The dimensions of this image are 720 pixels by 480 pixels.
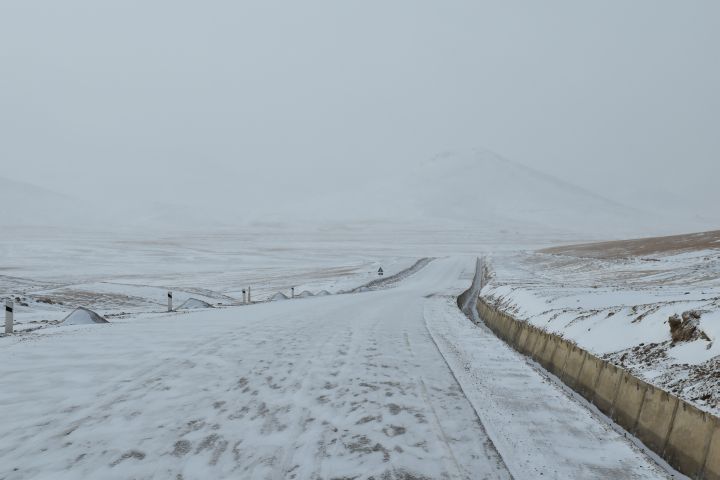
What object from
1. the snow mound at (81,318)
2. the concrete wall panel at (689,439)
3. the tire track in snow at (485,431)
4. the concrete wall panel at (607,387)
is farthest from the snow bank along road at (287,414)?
the snow mound at (81,318)

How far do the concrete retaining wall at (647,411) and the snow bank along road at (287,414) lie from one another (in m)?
0.37

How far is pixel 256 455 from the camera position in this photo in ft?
16.4

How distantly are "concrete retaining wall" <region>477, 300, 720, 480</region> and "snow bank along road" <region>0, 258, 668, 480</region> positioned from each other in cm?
37

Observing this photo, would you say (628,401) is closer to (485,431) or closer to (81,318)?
(485,431)

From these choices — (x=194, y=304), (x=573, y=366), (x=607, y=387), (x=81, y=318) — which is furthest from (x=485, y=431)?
(x=194, y=304)

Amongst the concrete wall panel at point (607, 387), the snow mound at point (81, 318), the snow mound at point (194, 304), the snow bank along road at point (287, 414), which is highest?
the concrete wall panel at point (607, 387)

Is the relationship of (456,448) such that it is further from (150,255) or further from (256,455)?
(150,255)

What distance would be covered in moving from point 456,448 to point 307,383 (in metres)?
2.96

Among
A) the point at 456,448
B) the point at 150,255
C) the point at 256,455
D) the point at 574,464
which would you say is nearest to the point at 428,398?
the point at 456,448

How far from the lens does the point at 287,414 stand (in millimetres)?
6238

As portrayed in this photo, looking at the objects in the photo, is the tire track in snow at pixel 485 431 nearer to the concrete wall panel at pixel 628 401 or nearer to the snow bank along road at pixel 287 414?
the snow bank along road at pixel 287 414

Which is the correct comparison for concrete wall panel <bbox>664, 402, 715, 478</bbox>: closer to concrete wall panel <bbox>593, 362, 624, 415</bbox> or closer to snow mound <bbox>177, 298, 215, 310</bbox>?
concrete wall panel <bbox>593, 362, 624, 415</bbox>

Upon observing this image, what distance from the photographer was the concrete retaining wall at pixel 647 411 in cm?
502

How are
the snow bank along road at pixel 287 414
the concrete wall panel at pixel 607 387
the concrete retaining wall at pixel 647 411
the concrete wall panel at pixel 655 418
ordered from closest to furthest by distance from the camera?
1. the snow bank along road at pixel 287 414
2. the concrete retaining wall at pixel 647 411
3. the concrete wall panel at pixel 655 418
4. the concrete wall panel at pixel 607 387
